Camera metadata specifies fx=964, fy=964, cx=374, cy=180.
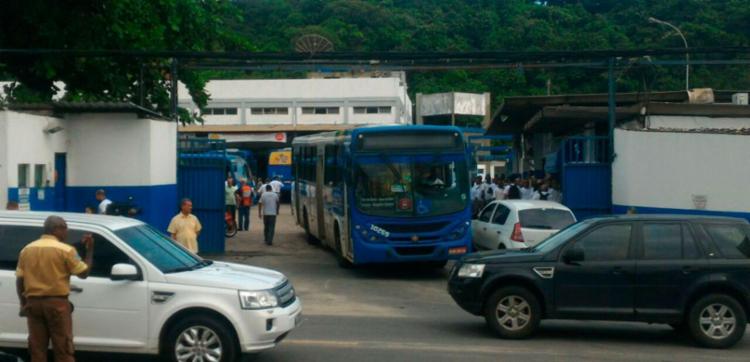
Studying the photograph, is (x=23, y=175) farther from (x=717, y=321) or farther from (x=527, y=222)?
(x=717, y=321)

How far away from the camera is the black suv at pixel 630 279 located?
474 inches

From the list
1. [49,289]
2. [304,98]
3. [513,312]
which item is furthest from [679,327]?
[304,98]

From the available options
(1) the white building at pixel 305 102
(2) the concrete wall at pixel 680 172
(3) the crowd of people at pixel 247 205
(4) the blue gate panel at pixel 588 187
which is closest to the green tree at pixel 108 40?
(3) the crowd of people at pixel 247 205

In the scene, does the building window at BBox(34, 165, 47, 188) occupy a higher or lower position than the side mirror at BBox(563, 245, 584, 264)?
higher

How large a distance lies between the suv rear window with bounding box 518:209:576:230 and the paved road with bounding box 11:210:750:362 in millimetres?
2363

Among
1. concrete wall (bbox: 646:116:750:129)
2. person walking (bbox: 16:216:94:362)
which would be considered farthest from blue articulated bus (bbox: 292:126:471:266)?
person walking (bbox: 16:216:94:362)

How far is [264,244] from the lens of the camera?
1042 inches

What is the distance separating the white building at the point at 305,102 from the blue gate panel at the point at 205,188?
Answer: 40.5m

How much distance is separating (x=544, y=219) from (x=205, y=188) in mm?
8277

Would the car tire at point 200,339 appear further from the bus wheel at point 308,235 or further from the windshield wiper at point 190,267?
the bus wheel at point 308,235

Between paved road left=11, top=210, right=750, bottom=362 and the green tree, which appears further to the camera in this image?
the green tree

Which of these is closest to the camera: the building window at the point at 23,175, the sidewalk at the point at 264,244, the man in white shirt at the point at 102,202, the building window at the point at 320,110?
the building window at the point at 23,175

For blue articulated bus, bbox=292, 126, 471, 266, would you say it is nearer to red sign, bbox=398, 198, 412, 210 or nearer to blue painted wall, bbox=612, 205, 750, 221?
red sign, bbox=398, 198, 412, 210

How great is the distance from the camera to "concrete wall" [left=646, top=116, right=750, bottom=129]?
25.1m
